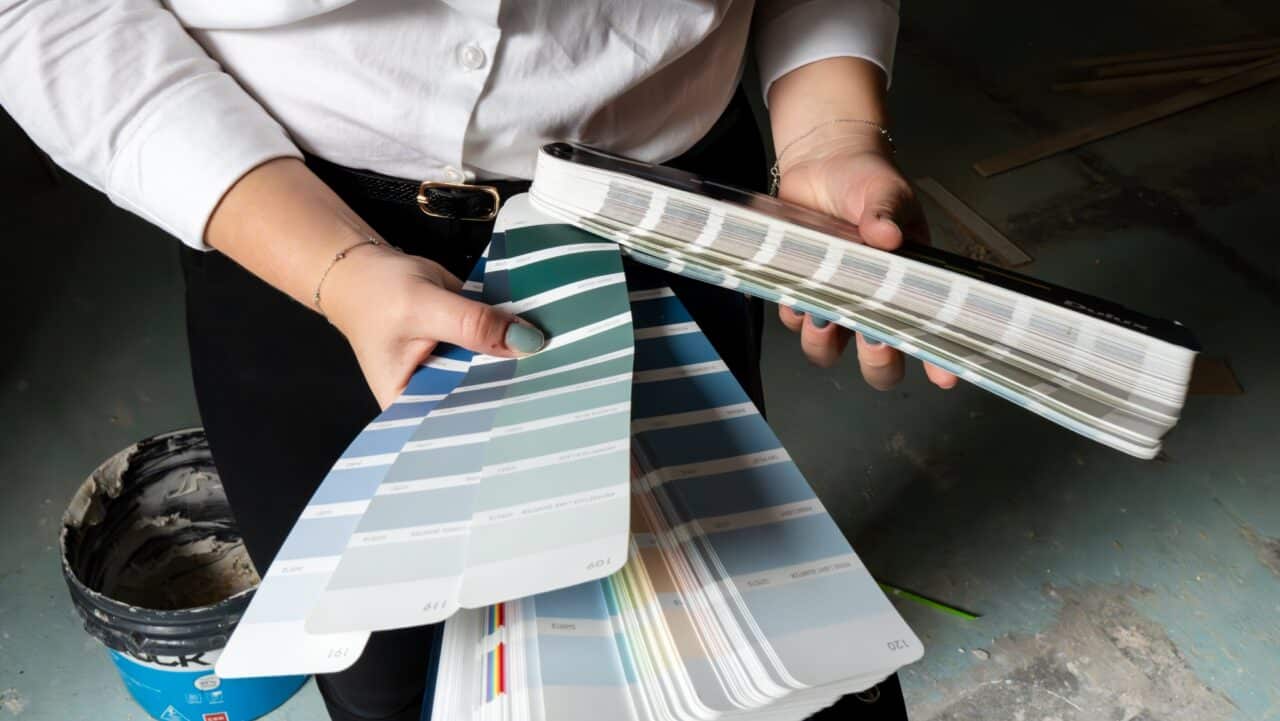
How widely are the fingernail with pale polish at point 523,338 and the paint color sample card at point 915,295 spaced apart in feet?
0.37

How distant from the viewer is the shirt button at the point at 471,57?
715 millimetres

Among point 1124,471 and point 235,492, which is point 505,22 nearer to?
point 235,492

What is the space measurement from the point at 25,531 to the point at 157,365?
454 millimetres

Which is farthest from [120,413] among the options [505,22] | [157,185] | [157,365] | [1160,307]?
[1160,307]

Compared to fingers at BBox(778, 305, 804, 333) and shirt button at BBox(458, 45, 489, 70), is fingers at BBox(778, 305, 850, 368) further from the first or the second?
shirt button at BBox(458, 45, 489, 70)

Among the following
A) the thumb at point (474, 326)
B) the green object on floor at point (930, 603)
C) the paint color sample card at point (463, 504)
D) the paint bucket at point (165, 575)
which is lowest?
the green object on floor at point (930, 603)

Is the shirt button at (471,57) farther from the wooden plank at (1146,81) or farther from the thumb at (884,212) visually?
the wooden plank at (1146,81)

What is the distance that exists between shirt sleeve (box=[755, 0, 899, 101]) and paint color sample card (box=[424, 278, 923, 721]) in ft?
1.46

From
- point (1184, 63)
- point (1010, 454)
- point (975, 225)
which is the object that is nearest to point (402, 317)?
point (1010, 454)

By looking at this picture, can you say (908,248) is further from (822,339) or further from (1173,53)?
(1173,53)

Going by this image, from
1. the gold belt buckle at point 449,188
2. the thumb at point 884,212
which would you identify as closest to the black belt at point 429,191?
the gold belt buckle at point 449,188

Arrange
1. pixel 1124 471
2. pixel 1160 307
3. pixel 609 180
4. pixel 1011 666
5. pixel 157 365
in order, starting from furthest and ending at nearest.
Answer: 1. pixel 1160 307
2. pixel 157 365
3. pixel 1124 471
4. pixel 1011 666
5. pixel 609 180

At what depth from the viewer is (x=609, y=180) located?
27.5 inches

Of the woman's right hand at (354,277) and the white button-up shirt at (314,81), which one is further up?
the white button-up shirt at (314,81)
